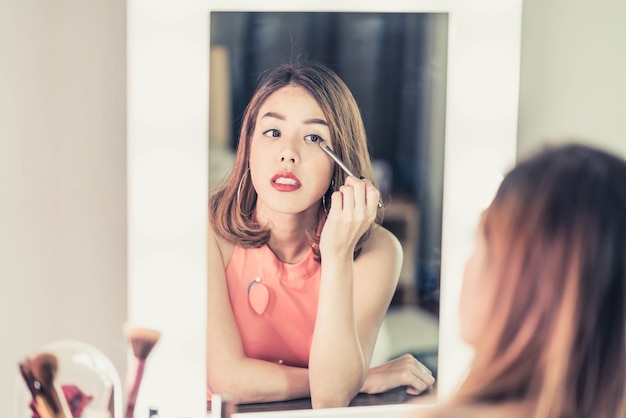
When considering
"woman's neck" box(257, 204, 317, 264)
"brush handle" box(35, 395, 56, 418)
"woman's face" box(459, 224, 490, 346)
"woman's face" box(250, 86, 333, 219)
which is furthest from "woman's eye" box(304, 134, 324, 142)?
"brush handle" box(35, 395, 56, 418)

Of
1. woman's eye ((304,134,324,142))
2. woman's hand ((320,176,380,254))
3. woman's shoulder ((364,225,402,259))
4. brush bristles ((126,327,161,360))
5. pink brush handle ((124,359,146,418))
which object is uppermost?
woman's eye ((304,134,324,142))

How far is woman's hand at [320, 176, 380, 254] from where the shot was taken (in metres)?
1.06

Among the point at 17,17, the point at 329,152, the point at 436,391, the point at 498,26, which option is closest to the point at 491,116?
the point at 498,26

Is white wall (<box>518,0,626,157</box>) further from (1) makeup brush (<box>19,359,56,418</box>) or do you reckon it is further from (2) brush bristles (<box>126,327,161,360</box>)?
(1) makeup brush (<box>19,359,56,418</box>)

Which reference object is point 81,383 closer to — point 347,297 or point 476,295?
point 347,297

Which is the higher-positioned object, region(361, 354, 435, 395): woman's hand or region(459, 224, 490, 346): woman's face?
region(459, 224, 490, 346): woman's face

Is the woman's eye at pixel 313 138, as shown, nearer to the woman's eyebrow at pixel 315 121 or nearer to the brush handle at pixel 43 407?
the woman's eyebrow at pixel 315 121

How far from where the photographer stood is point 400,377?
3.69 feet

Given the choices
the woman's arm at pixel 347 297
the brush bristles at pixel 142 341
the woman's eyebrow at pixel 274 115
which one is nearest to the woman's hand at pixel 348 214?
the woman's arm at pixel 347 297

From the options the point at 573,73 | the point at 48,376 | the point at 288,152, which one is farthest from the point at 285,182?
the point at 573,73

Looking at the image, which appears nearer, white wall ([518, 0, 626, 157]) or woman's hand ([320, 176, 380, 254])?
woman's hand ([320, 176, 380, 254])

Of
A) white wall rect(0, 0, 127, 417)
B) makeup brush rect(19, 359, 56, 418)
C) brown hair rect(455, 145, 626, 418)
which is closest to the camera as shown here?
brown hair rect(455, 145, 626, 418)

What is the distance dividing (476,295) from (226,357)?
0.45m

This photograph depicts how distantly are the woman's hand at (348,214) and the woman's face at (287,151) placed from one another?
0.04 metres
